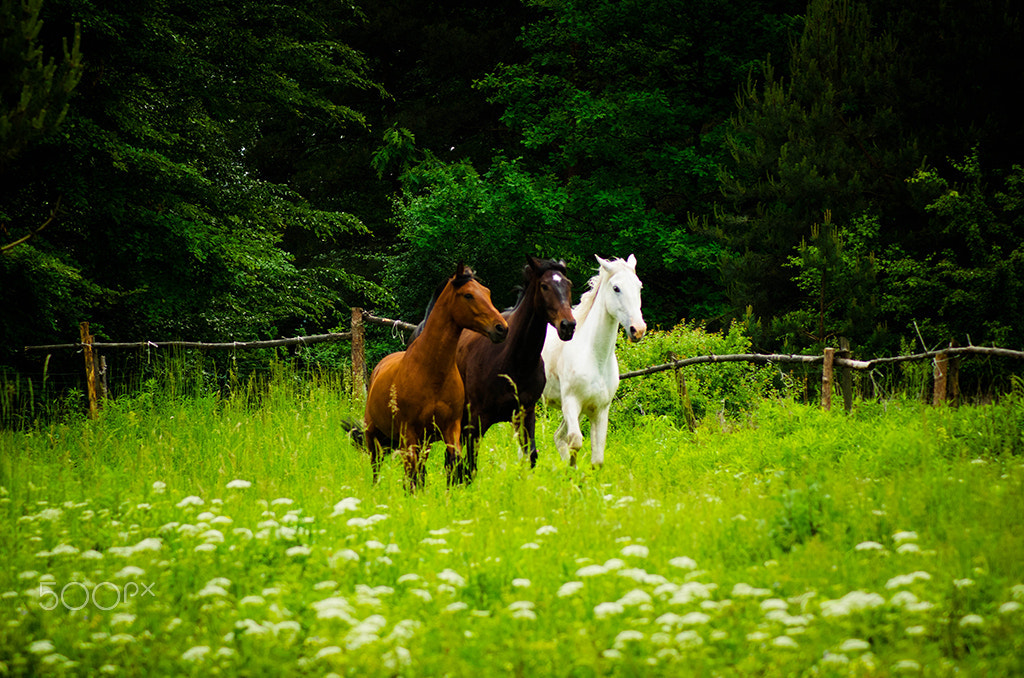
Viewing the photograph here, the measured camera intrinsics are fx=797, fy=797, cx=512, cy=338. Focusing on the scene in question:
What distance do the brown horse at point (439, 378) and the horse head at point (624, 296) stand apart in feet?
5.71

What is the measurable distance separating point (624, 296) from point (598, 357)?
2.17 feet

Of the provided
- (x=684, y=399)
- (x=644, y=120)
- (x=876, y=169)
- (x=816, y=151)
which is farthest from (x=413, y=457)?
(x=644, y=120)

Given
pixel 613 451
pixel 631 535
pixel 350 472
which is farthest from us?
pixel 613 451

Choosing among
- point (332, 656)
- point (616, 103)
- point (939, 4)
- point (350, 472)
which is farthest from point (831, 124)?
point (332, 656)

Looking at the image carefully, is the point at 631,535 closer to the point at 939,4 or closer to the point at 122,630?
the point at 122,630

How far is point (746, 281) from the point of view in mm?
18328

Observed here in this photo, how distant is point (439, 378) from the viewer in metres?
6.39

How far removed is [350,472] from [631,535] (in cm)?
336

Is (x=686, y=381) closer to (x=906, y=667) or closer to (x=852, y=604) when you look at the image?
(x=852, y=604)

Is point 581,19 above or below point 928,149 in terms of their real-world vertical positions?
above

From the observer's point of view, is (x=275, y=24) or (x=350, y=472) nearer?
(x=350, y=472)

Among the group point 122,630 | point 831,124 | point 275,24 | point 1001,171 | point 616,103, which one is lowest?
point 122,630

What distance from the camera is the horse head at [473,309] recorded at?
6332 mm

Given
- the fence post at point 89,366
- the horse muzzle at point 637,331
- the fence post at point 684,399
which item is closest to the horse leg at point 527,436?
the horse muzzle at point 637,331
